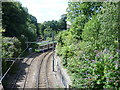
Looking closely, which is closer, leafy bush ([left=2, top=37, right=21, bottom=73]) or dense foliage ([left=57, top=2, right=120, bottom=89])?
dense foliage ([left=57, top=2, right=120, bottom=89])

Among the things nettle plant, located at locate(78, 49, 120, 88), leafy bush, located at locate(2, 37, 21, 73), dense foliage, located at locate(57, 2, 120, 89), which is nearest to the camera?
nettle plant, located at locate(78, 49, 120, 88)

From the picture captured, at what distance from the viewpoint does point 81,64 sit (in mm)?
5465

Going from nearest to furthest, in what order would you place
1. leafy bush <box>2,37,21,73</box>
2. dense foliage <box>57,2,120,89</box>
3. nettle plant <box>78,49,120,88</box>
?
1. nettle plant <box>78,49,120,88</box>
2. dense foliage <box>57,2,120,89</box>
3. leafy bush <box>2,37,21,73</box>

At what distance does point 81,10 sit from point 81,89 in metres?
5.65

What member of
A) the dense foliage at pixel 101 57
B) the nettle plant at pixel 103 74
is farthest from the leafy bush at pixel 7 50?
the nettle plant at pixel 103 74

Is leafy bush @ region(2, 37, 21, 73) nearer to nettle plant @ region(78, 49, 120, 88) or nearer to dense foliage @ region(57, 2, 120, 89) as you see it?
dense foliage @ region(57, 2, 120, 89)

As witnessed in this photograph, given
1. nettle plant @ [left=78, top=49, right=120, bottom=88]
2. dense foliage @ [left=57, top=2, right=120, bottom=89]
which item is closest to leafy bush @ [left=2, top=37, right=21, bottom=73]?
dense foliage @ [left=57, top=2, right=120, bottom=89]

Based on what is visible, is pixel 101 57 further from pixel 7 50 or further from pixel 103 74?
pixel 7 50

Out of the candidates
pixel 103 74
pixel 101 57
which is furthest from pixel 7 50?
pixel 103 74

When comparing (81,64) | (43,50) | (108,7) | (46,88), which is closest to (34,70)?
(46,88)

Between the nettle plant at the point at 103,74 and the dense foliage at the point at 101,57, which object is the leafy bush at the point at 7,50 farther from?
the nettle plant at the point at 103,74

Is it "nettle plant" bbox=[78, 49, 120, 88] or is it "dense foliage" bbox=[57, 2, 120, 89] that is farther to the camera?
"dense foliage" bbox=[57, 2, 120, 89]

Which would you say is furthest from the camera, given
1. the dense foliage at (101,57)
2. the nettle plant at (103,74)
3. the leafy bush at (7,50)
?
the leafy bush at (7,50)

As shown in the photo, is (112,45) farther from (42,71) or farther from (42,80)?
(42,71)
